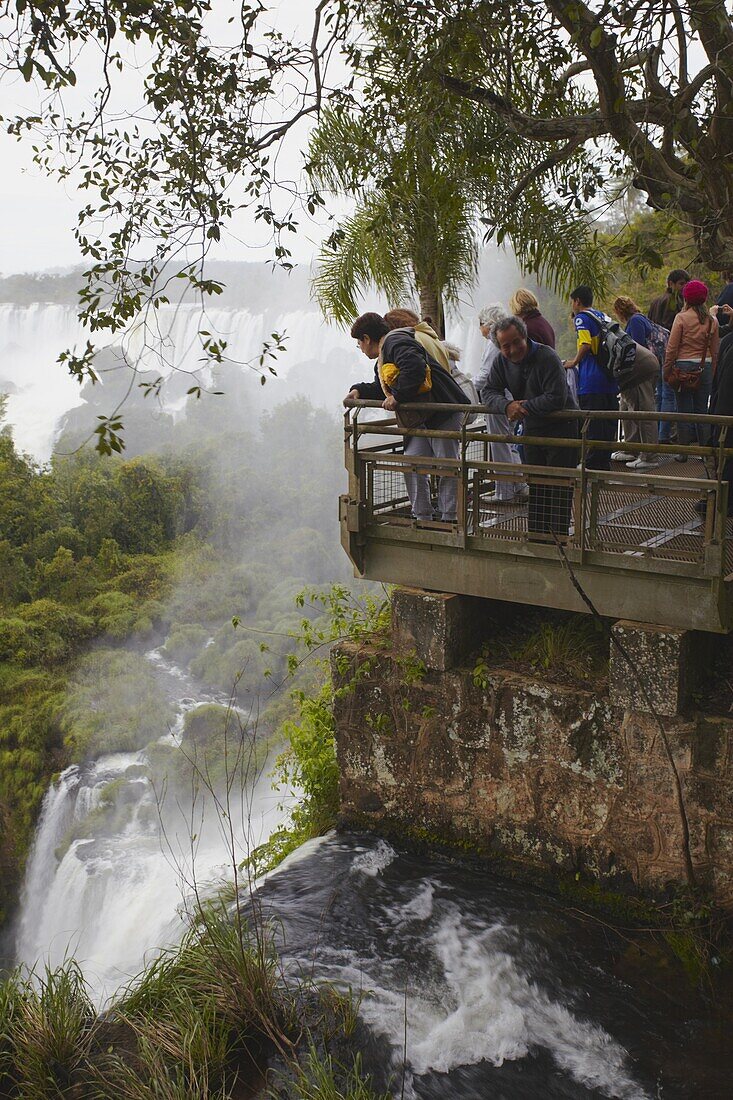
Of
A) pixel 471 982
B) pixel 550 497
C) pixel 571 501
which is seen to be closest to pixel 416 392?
pixel 550 497

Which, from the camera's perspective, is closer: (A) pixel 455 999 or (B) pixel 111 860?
(A) pixel 455 999

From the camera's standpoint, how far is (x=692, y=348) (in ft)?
25.6

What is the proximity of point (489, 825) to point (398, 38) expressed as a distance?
5.68 m

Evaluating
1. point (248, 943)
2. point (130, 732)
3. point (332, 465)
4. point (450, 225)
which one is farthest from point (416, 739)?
point (332, 465)

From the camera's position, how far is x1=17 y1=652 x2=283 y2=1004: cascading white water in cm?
1346

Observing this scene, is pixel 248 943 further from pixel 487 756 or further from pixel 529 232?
pixel 529 232

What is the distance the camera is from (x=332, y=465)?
32844 millimetres

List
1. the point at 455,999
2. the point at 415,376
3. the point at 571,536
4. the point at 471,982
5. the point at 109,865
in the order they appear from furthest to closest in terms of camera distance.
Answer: the point at 109,865 < the point at 415,376 < the point at 571,536 < the point at 471,982 < the point at 455,999

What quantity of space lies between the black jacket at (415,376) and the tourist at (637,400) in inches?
67.2

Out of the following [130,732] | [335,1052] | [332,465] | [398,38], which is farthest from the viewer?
[332,465]

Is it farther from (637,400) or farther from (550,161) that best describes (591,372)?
(550,161)

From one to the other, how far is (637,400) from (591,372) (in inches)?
31.2

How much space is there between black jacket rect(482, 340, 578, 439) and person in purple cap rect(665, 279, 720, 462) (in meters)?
1.72

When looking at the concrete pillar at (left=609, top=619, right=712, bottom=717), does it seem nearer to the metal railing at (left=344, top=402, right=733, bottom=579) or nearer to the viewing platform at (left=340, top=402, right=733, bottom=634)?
the viewing platform at (left=340, top=402, right=733, bottom=634)
